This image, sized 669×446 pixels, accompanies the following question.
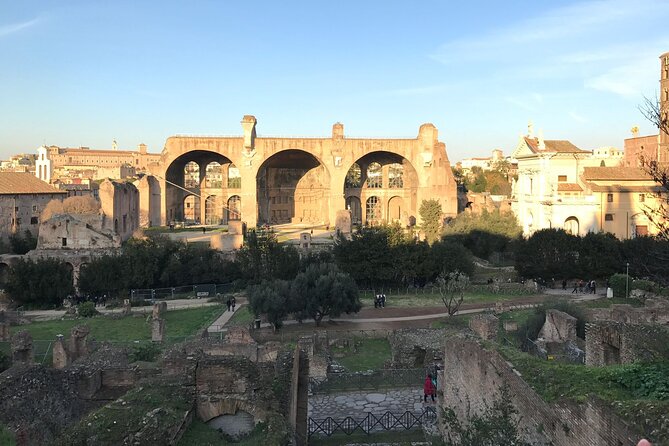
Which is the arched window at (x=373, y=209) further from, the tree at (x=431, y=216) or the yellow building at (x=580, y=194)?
the yellow building at (x=580, y=194)

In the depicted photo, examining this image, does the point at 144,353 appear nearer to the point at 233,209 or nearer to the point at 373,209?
the point at 373,209

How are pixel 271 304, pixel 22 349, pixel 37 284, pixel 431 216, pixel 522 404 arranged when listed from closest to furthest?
pixel 522 404, pixel 22 349, pixel 271 304, pixel 37 284, pixel 431 216

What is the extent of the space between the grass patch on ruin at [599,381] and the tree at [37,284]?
24.5 metres

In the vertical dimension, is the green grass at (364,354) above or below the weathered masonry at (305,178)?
below

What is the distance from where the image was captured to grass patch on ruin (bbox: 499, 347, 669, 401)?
19.5 feet

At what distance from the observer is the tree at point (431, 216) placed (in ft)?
128

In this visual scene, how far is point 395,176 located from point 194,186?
17.9 m

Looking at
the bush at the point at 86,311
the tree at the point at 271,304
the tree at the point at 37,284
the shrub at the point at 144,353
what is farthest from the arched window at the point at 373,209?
the shrub at the point at 144,353

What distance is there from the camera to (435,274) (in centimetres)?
2800

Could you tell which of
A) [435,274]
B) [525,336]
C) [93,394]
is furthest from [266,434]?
[435,274]

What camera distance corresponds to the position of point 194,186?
52.3 metres

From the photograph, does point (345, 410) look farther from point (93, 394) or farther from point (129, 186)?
point (129, 186)

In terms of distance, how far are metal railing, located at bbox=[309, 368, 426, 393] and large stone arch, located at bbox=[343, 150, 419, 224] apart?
123 ft

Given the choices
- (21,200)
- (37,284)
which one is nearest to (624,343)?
(37,284)
